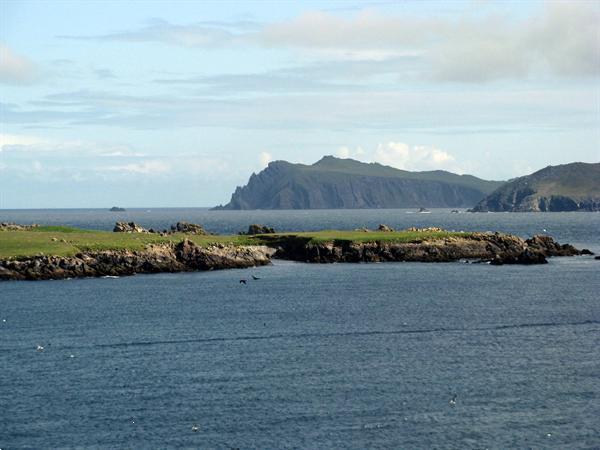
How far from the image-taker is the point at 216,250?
483 ft

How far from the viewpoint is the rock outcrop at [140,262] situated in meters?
126

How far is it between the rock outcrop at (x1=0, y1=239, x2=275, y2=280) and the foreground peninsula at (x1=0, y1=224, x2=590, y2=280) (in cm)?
13

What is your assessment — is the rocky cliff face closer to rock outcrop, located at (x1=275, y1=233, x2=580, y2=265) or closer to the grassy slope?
rock outcrop, located at (x1=275, y1=233, x2=580, y2=265)

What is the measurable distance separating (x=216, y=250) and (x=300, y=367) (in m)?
81.4

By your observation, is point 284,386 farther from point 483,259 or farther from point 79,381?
point 483,259

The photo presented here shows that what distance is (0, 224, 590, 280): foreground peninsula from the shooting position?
131m

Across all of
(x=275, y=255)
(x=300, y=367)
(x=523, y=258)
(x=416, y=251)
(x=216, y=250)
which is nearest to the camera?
(x=300, y=367)

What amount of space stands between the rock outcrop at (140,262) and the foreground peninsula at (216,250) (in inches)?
5.3

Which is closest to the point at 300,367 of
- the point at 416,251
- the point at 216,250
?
the point at 216,250

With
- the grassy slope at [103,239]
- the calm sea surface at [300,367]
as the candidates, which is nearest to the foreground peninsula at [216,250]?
the grassy slope at [103,239]

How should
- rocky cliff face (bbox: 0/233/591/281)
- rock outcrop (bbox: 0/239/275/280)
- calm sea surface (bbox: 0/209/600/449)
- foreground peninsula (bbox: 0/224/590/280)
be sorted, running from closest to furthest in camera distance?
1. calm sea surface (bbox: 0/209/600/449)
2. rock outcrop (bbox: 0/239/275/280)
3. rocky cliff face (bbox: 0/233/591/281)
4. foreground peninsula (bbox: 0/224/590/280)

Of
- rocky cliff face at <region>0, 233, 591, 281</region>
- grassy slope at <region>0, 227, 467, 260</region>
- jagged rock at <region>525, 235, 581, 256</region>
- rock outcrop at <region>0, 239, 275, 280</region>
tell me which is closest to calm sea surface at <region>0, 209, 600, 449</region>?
rock outcrop at <region>0, 239, 275, 280</region>

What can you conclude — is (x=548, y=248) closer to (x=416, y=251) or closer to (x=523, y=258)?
(x=523, y=258)

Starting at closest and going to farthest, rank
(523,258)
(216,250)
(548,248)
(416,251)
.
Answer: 1. (216,250)
2. (523,258)
3. (416,251)
4. (548,248)
